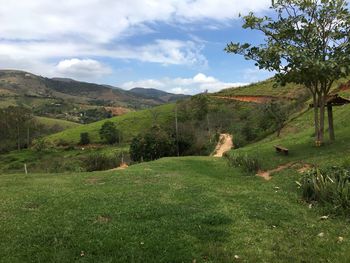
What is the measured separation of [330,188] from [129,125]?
326ft

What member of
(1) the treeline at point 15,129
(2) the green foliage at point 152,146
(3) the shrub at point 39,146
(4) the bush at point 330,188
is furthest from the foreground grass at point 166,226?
(1) the treeline at point 15,129

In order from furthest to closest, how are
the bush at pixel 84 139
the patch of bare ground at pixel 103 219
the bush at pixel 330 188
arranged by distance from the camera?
1. the bush at pixel 84 139
2. the bush at pixel 330 188
3. the patch of bare ground at pixel 103 219

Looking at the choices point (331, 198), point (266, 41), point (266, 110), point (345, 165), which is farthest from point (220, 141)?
point (331, 198)

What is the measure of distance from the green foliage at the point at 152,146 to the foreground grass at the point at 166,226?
36.3m

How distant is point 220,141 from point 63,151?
52209 mm

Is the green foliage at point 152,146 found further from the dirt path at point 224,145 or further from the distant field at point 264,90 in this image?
the distant field at point 264,90

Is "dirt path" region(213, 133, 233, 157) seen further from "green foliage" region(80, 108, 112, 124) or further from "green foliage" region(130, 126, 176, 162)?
"green foliage" region(80, 108, 112, 124)

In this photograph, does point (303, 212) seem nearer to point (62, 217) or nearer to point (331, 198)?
point (331, 198)

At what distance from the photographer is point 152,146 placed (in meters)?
53.9

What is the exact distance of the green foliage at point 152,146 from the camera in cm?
5403

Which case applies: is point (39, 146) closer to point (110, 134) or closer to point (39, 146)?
point (39, 146)

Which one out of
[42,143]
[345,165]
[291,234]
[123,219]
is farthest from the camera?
[42,143]

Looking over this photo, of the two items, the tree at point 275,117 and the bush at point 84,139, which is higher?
the tree at point 275,117

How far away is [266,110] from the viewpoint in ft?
175
